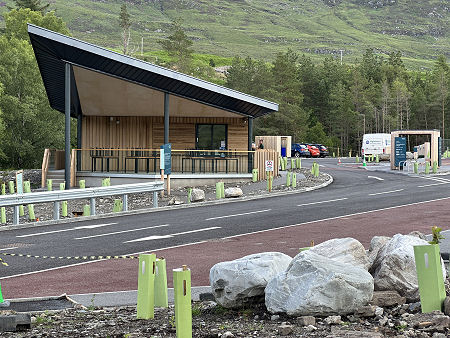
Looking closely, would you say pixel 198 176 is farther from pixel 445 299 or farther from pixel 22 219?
pixel 445 299

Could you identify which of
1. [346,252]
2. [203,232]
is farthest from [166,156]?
[346,252]

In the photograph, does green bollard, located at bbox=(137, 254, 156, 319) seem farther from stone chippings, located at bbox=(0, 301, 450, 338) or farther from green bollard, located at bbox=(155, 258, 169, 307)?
green bollard, located at bbox=(155, 258, 169, 307)

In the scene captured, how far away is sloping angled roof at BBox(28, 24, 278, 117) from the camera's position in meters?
28.4

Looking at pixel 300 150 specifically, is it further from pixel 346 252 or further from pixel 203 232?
pixel 346 252

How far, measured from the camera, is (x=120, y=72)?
3106 centimetres

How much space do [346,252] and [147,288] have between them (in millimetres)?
2711

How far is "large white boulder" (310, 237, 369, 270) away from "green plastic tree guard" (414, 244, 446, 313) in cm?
122

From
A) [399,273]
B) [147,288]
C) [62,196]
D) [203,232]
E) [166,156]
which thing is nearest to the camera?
[147,288]

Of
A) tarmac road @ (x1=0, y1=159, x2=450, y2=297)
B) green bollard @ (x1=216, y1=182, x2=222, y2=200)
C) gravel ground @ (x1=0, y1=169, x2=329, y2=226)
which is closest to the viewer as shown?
tarmac road @ (x1=0, y1=159, x2=450, y2=297)

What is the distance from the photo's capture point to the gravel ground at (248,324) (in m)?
7.29

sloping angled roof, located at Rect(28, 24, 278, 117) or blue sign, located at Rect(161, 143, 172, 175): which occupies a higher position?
sloping angled roof, located at Rect(28, 24, 278, 117)

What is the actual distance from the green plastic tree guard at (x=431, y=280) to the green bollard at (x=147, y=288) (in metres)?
3.15

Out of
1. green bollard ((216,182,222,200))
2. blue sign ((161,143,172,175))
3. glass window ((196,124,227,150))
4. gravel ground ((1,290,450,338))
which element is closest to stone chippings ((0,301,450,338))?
gravel ground ((1,290,450,338))

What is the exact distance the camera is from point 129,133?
3791cm
